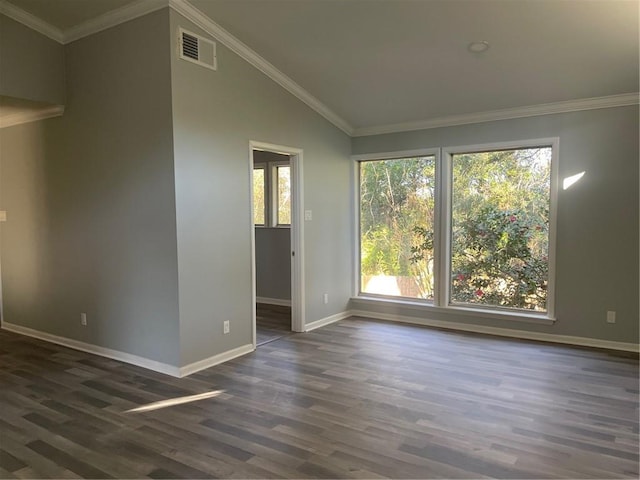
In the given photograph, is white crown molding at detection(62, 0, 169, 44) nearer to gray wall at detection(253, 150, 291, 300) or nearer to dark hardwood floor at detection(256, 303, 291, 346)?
gray wall at detection(253, 150, 291, 300)

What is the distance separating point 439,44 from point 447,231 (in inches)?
86.8

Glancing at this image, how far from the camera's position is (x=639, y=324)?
441 centimetres

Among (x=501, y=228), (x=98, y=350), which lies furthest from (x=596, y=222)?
(x=98, y=350)

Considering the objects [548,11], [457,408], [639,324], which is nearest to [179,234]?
[457,408]

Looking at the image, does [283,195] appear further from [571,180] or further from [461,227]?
[571,180]

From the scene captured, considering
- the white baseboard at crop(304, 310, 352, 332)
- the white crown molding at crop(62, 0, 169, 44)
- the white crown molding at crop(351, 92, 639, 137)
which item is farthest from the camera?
the white baseboard at crop(304, 310, 352, 332)

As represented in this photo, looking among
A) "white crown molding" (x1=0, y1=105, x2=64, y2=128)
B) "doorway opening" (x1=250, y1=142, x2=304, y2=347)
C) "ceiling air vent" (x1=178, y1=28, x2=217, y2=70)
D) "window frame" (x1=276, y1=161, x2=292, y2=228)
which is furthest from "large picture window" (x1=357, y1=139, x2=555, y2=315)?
"white crown molding" (x1=0, y1=105, x2=64, y2=128)

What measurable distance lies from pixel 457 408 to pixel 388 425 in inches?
22.3

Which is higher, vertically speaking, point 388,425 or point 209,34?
point 209,34

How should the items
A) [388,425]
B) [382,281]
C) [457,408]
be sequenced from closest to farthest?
[388,425] < [457,408] < [382,281]

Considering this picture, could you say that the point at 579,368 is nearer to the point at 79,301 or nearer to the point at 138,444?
the point at 138,444

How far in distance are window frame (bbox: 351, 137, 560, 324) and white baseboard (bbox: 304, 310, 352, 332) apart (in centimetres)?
24

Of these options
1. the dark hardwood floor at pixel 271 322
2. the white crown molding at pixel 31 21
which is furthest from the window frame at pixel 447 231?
the white crown molding at pixel 31 21

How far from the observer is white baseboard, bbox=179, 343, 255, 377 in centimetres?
388
